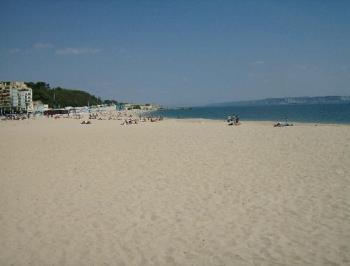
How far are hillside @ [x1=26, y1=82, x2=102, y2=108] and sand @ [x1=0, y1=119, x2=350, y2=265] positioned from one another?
119 metres

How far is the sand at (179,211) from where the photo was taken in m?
5.21

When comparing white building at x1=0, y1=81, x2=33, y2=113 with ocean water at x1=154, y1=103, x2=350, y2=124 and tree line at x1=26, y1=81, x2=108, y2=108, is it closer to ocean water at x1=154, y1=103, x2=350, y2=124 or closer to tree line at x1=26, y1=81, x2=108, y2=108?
tree line at x1=26, y1=81, x2=108, y2=108

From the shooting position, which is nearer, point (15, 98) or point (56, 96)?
point (15, 98)

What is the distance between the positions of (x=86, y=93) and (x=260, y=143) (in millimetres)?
172579

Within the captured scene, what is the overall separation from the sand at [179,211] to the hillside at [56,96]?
11858 centimetres

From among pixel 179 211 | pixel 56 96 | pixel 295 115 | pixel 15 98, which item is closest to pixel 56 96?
pixel 56 96

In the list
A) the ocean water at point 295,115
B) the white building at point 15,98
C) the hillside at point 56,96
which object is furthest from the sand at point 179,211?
the hillside at point 56,96

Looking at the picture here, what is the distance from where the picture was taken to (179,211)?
6977mm

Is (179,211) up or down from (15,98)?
down

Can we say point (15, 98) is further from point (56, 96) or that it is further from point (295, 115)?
point (295, 115)

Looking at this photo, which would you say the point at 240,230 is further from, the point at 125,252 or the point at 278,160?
the point at 278,160

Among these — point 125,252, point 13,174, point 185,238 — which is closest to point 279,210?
point 185,238

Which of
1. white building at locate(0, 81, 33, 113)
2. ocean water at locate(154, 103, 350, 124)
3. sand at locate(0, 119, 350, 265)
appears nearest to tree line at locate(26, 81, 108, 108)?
white building at locate(0, 81, 33, 113)

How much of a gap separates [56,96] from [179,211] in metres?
143
